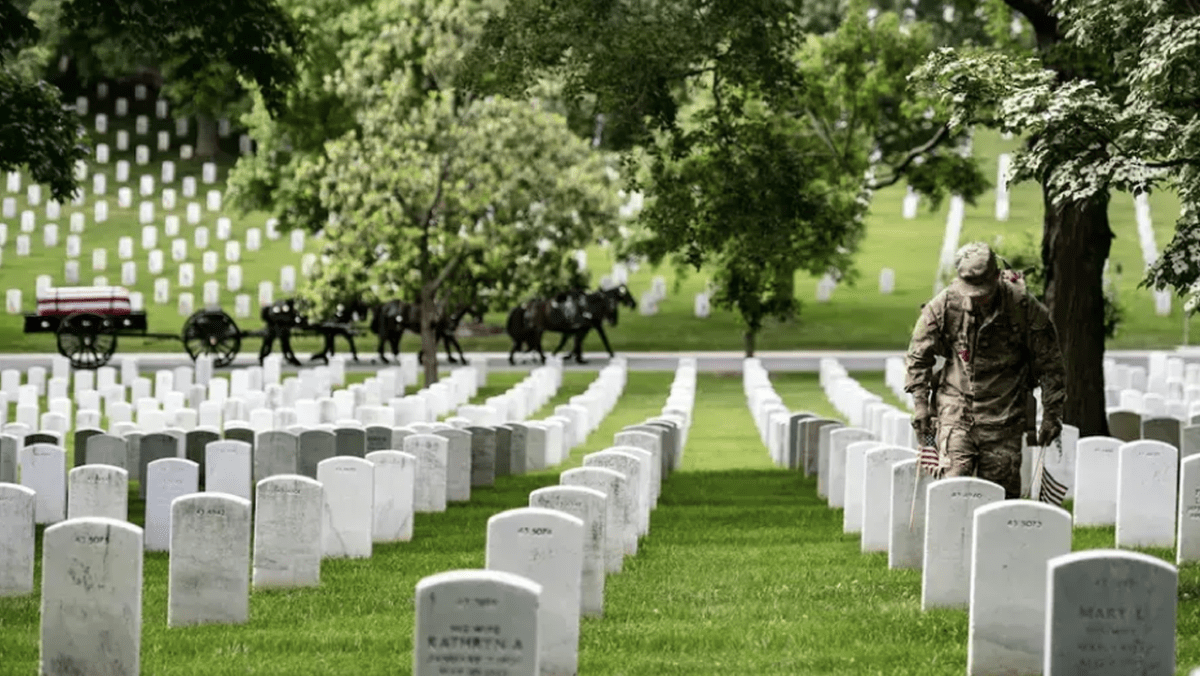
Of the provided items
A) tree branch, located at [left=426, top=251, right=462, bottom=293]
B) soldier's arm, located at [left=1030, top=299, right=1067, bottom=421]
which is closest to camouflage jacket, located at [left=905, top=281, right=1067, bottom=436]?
soldier's arm, located at [left=1030, top=299, right=1067, bottom=421]

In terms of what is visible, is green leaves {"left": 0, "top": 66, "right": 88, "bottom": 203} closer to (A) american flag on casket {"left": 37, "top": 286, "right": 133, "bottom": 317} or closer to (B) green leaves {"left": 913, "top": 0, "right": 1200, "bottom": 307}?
(B) green leaves {"left": 913, "top": 0, "right": 1200, "bottom": 307}

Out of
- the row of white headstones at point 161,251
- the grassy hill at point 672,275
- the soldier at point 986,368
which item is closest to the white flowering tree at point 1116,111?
the soldier at point 986,368

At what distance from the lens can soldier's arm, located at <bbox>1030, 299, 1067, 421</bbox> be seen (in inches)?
478

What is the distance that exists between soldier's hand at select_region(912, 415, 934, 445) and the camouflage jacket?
12cm

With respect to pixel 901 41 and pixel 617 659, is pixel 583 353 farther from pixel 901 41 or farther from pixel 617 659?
pixel 617 659

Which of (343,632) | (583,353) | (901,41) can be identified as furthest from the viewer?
(583,353)

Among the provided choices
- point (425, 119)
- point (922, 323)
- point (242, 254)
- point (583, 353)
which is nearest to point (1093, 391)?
point (922, 323)

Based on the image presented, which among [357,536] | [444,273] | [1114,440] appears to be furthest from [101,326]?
[1114,440]

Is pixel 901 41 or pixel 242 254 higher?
pixel 901 41

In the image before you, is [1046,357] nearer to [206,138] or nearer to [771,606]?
[771,606]

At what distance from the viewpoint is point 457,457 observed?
63.5 ft

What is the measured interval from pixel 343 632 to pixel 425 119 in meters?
25.0

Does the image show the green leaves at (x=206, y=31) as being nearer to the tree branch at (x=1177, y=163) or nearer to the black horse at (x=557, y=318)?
the tree branch at (x=1177, y=163)

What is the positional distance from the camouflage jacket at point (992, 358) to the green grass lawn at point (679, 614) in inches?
47.9
